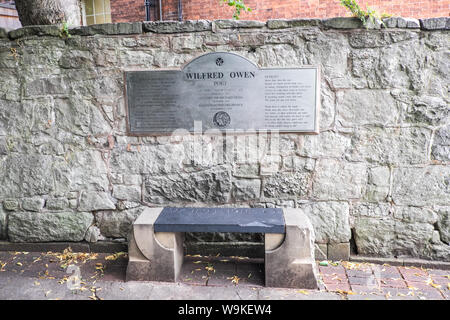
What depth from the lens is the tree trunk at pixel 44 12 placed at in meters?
2.83

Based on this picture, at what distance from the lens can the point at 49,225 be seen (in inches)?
115

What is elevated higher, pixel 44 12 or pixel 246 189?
pixel 44 12

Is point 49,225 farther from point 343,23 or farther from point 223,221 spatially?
Result: point 343,23

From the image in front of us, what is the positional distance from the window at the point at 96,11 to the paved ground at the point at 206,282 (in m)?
5.93

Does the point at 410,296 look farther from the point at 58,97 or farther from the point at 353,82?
the point at 58,97

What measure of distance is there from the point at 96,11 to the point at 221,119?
611cm

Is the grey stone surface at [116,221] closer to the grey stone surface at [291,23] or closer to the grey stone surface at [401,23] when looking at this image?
the grey stone surface at [291,23]

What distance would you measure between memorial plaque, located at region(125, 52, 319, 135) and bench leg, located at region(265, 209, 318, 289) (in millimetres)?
834

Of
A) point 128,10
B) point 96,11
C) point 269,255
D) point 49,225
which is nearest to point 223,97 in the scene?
point 269,255

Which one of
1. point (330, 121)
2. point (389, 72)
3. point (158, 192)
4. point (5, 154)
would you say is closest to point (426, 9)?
point (389, 72)

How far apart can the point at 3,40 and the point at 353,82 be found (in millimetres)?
2932

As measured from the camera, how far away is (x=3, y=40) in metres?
2.77

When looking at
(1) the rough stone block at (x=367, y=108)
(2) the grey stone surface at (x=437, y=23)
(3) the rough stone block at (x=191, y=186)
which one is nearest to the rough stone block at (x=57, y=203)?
(3) the rough stone block at (x=191, y=186)
